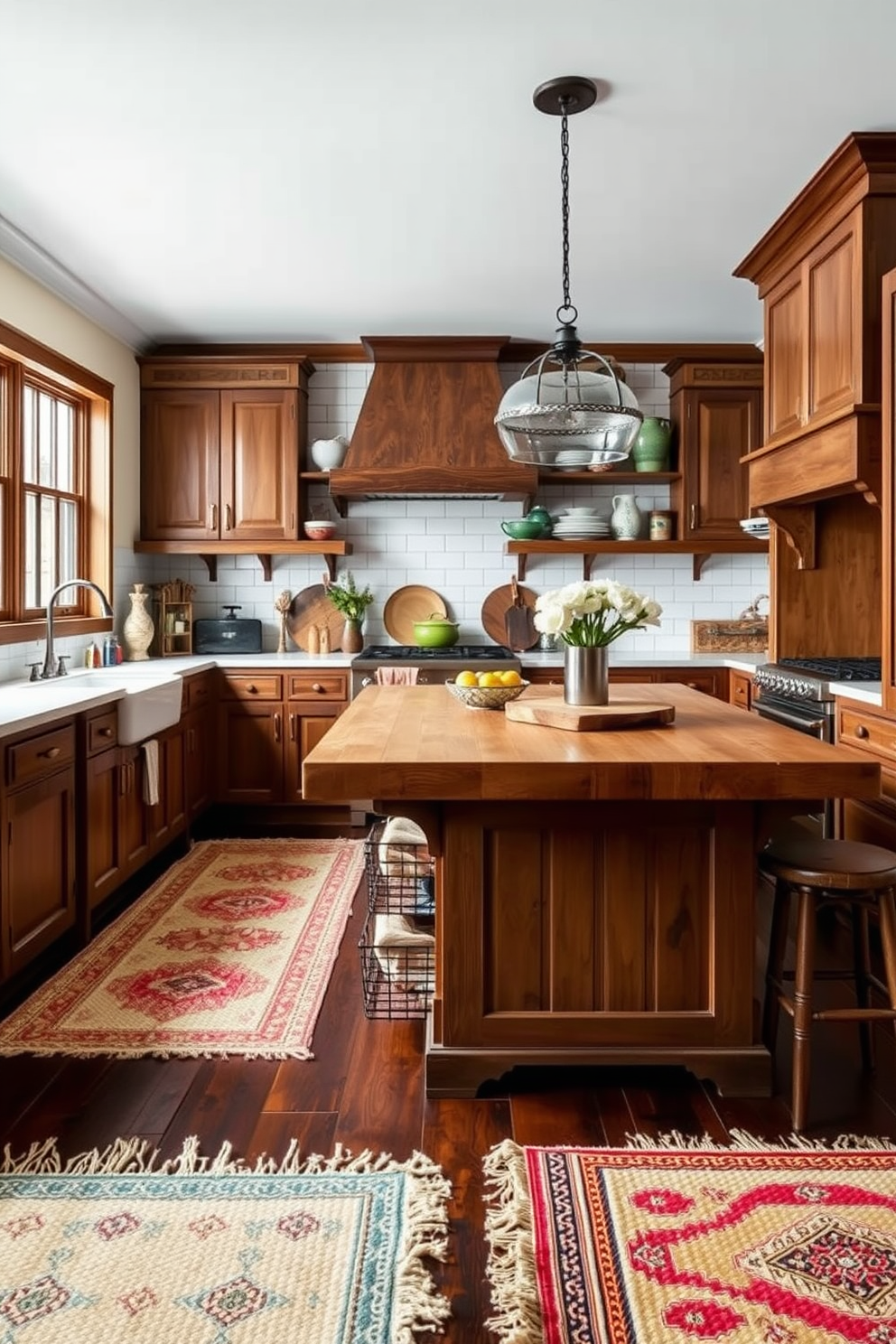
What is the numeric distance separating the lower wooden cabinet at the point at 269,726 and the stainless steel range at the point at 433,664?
4.5 inches

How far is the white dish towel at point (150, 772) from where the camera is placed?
3809 millimetres

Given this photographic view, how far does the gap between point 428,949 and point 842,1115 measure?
1148mm

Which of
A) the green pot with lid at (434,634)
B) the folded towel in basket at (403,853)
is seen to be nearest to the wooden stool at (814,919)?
the folded towel in basket at (403,853)

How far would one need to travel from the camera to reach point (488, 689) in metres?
2.86

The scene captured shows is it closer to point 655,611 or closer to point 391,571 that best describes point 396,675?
point 391,571

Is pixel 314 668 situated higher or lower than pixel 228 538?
lower

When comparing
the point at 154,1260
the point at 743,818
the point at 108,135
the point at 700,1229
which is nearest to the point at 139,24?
the point at 108,135

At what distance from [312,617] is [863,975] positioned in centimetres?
386

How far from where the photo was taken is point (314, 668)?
494cm

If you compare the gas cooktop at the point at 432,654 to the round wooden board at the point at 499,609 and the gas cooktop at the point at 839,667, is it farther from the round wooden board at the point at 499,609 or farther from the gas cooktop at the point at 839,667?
the gas cooktop at the point at 839,667

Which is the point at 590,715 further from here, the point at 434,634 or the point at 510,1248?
the point at 434,634

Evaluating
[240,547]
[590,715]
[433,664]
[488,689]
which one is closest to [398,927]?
[488,689]

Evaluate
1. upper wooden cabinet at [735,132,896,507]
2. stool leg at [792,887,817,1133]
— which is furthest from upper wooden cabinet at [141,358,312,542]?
stool leg at [792,887,817,1133]

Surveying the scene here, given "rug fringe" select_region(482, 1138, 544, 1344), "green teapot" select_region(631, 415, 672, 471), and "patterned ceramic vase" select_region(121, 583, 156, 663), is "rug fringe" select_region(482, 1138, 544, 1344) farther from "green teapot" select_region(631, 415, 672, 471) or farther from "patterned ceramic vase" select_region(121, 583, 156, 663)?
"green teapot" select_region(631, 415, 672, 471)
